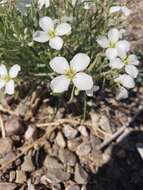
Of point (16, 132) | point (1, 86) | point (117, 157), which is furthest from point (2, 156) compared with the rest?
point (117, 157)

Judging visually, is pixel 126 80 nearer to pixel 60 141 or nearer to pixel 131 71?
pixel 131 71

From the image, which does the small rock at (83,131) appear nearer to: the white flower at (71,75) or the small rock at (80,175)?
the small rock at (80,175)

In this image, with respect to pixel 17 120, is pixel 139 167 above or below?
below

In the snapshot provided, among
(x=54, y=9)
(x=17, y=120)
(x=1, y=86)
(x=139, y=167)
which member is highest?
(x=54, y=9)

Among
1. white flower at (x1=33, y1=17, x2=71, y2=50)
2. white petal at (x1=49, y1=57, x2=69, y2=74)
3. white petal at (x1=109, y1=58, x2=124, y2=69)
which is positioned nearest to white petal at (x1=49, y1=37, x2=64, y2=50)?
white flower at (x1=33, y1=17, x2=71, y2=50)

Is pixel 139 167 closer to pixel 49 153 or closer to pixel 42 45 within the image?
pixel 49 153

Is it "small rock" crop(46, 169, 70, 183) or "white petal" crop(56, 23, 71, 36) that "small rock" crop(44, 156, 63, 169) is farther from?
"white petal" crop(56, 23, 71, 36)
